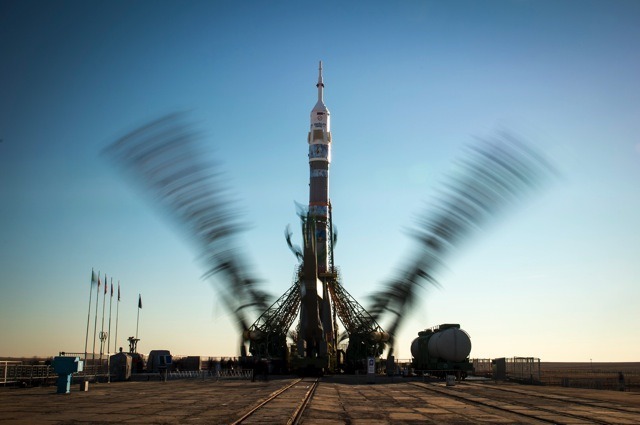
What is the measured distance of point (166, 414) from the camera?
2284 centimetres

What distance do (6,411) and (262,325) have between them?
65416 millimetres

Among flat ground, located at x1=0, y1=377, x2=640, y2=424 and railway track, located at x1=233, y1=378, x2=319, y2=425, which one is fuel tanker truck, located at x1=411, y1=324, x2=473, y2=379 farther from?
railway track, located at x1=233, y1=378, x2=319, y2=425

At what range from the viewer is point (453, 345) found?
63.8 metres

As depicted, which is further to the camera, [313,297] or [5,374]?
[313,297]

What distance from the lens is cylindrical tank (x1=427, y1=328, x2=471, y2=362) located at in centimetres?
6378

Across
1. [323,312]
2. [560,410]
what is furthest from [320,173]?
[560,410]

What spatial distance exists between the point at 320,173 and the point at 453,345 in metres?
39.2

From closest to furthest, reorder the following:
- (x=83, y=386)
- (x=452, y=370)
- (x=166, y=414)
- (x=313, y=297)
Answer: (x=166, y=414) → (x=83, y=386) → (x=313, y=297) → (x=452, y=370)

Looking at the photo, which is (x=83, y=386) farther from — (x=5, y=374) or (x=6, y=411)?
(x=6, y=411)

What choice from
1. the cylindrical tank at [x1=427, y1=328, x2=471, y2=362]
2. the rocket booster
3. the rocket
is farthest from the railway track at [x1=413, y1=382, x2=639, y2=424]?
the rocket booster

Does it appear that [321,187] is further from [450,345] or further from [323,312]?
[450,345]

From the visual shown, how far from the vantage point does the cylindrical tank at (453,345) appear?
2511 inches

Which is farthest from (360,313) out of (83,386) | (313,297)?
(83,386)

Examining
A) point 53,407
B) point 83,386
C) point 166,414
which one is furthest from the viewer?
point 83,386
